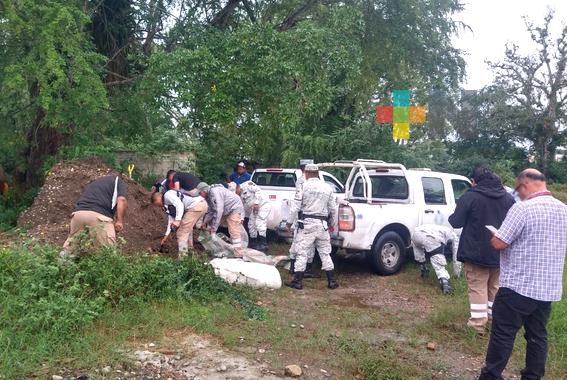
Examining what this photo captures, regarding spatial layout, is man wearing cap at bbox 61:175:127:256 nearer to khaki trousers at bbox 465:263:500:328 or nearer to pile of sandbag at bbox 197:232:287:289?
pile of sandbag at bbox 197:232:287:289

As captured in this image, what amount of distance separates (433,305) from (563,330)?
167cm

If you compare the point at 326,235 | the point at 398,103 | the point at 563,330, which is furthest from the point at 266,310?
the point at 398,103

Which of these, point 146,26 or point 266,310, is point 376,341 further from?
point 146,26

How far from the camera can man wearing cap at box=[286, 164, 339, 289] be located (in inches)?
324

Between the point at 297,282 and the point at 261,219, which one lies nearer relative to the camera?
the point at 297,282

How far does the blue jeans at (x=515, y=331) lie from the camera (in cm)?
469

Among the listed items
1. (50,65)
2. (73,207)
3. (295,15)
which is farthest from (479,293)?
(295,15)

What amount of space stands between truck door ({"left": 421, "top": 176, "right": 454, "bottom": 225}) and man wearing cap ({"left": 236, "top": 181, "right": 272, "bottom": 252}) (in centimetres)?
280

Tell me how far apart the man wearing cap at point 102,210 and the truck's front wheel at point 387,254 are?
13.0ft

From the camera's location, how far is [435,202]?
9891 mm

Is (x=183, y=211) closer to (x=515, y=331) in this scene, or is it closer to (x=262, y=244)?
(x=262, y=244)

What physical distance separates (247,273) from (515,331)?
3891 mm

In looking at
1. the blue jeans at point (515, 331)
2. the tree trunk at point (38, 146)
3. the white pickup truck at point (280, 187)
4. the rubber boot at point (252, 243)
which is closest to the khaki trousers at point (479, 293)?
the blue jeans at point (515, 331)

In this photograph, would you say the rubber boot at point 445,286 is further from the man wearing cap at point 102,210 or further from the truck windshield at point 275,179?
the man wearing cap at point 102,210
